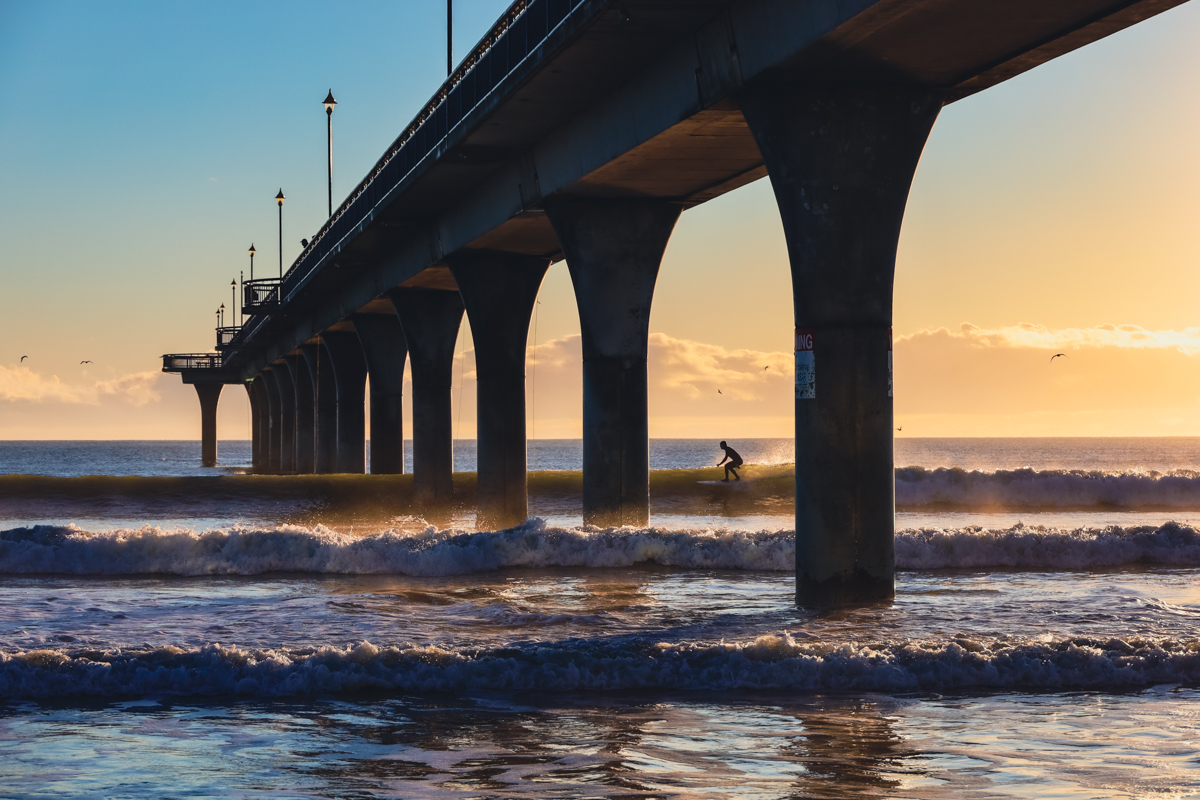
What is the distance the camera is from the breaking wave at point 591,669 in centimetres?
1024

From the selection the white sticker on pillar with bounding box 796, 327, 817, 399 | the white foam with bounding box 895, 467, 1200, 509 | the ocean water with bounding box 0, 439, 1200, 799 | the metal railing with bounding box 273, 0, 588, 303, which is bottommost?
the ocean water with bounding box 0, 439, 1200, 799

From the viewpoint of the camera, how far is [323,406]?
62188mm

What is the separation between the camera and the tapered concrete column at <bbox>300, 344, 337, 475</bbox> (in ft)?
199

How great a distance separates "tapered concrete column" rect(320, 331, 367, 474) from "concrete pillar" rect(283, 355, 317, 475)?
17.3 m

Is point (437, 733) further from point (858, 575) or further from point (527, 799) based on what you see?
point (858, 575)

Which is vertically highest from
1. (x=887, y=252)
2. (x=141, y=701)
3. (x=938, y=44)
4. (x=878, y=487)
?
(x=938, y=44)

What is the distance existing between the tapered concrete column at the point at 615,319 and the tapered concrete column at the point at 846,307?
859 cm

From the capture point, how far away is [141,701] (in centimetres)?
982

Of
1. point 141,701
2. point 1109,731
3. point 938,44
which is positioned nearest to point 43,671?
point 141,701

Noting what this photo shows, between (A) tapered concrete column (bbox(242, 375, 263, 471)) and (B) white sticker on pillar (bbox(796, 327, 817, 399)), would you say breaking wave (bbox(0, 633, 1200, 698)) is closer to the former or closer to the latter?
(B) white sticker on pillar (bbox(796, 327, 817, 399))

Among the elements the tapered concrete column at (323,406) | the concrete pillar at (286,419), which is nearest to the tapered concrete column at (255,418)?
the concrete pillar at (286,419)

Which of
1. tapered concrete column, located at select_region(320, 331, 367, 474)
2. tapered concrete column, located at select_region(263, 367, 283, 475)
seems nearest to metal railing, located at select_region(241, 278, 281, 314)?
tapered concrete column, located at select_region(320, 331, 367, 474)

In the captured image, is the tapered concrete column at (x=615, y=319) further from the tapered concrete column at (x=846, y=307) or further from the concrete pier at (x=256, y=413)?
the concrete pier at (x=256, y=413)

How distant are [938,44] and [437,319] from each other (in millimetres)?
26763
